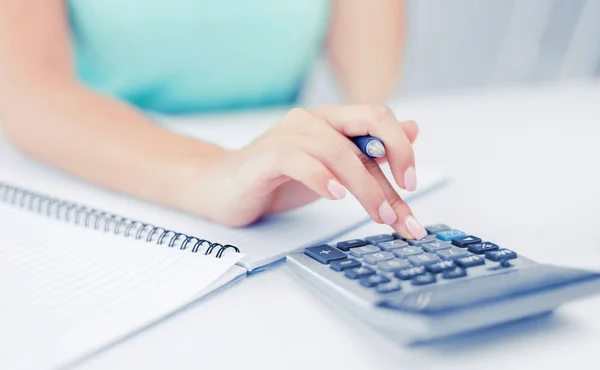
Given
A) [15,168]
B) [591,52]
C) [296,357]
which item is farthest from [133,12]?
[591,52]

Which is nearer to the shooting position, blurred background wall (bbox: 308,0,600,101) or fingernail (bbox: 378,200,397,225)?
fingernail (bbox: 378,200,397,225)

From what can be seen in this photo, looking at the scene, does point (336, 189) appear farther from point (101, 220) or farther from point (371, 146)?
point (101, 220)

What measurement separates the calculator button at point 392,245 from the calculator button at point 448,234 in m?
0.03

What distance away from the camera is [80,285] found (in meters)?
0.42

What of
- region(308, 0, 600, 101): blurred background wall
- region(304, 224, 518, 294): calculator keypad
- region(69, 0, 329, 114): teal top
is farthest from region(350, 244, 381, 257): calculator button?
region(308, 0, 600, 101): blurred background wall

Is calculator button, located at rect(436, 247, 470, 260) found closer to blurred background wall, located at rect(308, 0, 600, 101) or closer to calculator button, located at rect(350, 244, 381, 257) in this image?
calculator button, located at rect(350, 244, 381, 257)

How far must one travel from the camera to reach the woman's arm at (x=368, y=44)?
114 cm

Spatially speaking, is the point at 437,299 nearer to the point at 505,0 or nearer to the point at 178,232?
the point at 178,232

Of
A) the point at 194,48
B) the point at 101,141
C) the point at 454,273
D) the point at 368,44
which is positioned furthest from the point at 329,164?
the point at 368,44

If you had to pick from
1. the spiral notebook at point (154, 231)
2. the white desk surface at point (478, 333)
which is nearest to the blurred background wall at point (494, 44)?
the white desk surface at point (478, 333)

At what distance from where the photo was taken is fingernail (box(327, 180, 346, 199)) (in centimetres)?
46

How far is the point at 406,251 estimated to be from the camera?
1.42 ft

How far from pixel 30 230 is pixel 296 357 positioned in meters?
0.27

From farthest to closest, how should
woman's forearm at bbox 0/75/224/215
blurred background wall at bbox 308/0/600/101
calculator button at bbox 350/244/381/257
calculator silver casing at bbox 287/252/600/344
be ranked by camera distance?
blurred background wall at bbox 308/0/600/101
woman's forearm at bbox 0/75/224/215
calculator button at bbox 350/244/381/257
calculator silver casing at bbox 287/252/600/344
